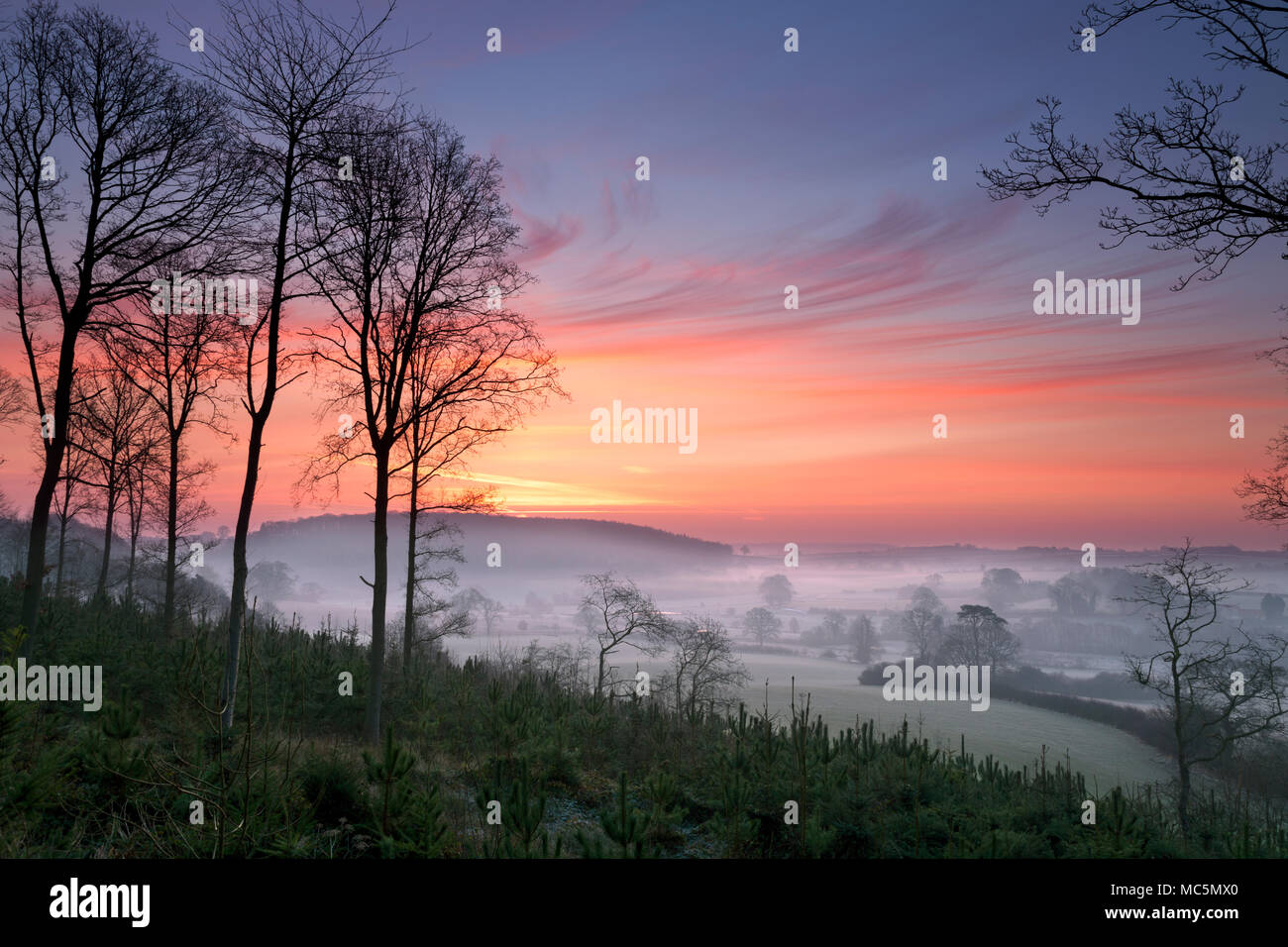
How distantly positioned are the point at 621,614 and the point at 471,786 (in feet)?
35.6

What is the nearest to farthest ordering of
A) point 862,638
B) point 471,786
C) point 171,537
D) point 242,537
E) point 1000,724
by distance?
1. point 471,786
2. point 242,537
3. point 171,537
4. point 1000,724
5. point 862,638

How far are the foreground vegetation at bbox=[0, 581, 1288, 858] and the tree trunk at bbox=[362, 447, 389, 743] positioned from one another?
A: 0.65 meters

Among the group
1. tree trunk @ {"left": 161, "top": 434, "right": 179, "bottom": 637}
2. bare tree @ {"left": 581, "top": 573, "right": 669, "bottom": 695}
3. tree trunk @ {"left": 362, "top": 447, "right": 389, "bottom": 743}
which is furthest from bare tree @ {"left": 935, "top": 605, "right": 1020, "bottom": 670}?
tree trunk @ {"left": 161, "top": 434, "right": 179, "bottom": 637}

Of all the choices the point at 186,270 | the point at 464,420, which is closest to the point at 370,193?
the point at 186,270

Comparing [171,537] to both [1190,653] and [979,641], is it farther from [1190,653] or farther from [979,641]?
[979,641]

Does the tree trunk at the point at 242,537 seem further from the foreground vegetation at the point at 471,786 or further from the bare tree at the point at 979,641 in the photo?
the bare tree at the point at 979,641

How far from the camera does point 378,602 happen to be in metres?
11.6

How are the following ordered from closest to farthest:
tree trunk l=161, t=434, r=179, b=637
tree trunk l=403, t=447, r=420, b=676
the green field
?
tree trunk l=403, t=447, r=420, b=676 → tree trunk l=161, t=434, r=179, b=637 → the green field

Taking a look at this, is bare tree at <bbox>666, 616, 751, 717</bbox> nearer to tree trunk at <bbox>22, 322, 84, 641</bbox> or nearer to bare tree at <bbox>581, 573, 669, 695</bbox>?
bare tree at <bbox>581, 573, 669, 695</bbox>

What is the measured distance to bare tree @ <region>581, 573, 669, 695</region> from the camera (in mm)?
20438

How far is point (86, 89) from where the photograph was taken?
13.3 metres

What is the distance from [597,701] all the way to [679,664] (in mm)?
6647

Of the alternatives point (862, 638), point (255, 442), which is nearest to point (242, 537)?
point (255, 442)
